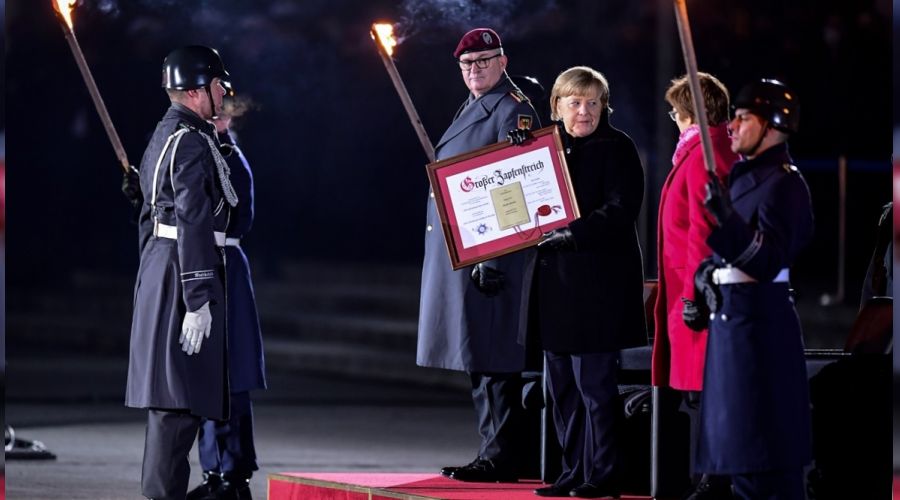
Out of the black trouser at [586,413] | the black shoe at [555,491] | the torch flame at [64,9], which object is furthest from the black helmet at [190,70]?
the black shoe at [555,491]

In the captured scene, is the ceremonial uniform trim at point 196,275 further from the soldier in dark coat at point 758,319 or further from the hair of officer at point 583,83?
the soldier in dark coat at point 758,319

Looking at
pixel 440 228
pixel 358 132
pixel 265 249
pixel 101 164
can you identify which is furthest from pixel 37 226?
pixel 440 228

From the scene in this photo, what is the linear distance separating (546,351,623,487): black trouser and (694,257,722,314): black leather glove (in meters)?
0.66

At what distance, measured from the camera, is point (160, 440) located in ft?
20.8

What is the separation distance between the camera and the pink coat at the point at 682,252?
5.79 m

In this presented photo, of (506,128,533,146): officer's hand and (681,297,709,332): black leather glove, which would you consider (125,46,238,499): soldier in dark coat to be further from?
(681,297,709,332): black leather glove

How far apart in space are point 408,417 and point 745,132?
620cm

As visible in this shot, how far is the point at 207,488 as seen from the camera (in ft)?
24.1

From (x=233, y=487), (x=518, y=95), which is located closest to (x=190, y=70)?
(x=518, y=95)

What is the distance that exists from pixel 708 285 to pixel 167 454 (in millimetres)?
2141

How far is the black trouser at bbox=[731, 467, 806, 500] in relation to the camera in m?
5.41

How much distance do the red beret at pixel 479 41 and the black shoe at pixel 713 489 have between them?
186 centimetres

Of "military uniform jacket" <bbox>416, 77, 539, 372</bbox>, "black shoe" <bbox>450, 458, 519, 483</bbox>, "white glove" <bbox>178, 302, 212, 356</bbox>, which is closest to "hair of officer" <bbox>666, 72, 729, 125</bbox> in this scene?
"military uniform jacket" <bbox>416, 77, 539, 372</bbox>

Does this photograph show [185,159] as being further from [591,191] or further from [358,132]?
[358,132]
